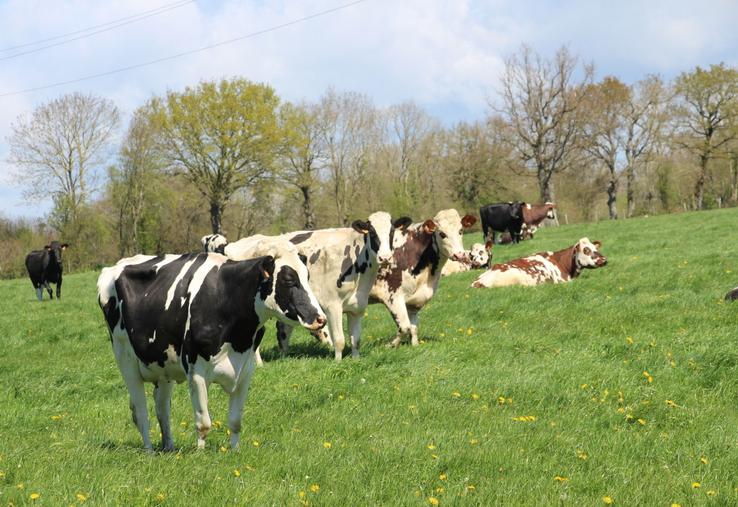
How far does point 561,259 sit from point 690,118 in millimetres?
47728

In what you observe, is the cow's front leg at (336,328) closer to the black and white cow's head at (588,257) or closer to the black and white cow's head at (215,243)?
the black and white cow's head at (215,243)

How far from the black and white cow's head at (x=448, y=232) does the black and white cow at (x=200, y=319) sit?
228 inches

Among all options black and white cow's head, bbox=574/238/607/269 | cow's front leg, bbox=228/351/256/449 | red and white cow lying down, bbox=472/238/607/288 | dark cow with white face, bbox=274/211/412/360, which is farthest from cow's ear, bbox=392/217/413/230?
black and white cow's head, bbox=574/238/607/269

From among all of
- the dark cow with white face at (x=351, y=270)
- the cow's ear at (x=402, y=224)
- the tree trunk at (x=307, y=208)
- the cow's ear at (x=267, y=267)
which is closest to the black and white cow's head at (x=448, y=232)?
the cow's ear at (x=402, y=224)

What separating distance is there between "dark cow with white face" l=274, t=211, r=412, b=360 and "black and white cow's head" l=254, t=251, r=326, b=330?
4.26 meters

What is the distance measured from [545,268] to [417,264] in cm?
720

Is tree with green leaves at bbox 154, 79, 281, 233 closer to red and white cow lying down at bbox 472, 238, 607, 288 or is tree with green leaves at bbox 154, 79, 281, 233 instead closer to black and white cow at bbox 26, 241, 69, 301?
black and white cow at bbox 26, 241, 69, 301

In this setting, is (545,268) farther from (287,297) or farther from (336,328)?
(287,297)

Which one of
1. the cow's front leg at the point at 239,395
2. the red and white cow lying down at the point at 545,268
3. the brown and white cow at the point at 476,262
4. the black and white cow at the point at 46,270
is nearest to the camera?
the cow's front leg at the point at 239,395

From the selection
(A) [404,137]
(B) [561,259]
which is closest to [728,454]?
(B) [561,259]

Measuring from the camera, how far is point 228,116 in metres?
51.6

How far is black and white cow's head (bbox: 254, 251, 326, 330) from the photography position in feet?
20.5

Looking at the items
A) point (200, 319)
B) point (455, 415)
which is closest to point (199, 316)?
point (200, 319)

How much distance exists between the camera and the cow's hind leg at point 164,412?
6.84 meters
